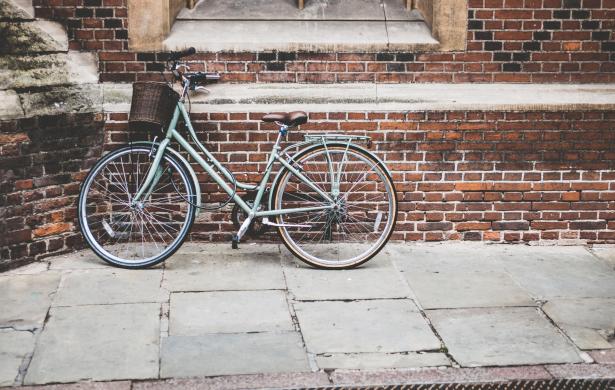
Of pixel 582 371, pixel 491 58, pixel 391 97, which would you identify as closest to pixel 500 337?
pixel 582 371

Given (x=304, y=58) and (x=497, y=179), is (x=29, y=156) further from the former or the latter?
(x=497, y=179)

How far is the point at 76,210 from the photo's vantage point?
240 inches

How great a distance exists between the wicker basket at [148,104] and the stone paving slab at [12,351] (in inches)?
66.5

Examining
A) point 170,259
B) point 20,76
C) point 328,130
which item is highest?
point 20,76

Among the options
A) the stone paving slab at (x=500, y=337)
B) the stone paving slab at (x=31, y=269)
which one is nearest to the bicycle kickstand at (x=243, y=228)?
the stone paving slab at (x=31, y=269)

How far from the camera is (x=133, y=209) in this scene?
5.92 m

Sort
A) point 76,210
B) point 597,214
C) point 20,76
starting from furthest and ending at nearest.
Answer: point 597,214
point 76,210
point 20,76

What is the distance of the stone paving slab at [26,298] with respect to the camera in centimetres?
489

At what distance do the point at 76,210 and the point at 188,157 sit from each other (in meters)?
0.93

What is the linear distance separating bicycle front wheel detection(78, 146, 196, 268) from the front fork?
11mm

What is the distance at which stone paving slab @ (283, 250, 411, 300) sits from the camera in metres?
5.41

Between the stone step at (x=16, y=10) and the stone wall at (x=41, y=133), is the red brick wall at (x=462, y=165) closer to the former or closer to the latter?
the stone wall at (x=41, y=133)

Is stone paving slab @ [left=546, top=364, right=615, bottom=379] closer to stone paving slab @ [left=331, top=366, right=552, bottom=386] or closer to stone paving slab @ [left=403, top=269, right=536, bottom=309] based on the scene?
stone paving slab @ [left=331, top=366, right=552, bottom=386]

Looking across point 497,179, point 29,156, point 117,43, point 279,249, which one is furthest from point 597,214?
point 29,156
